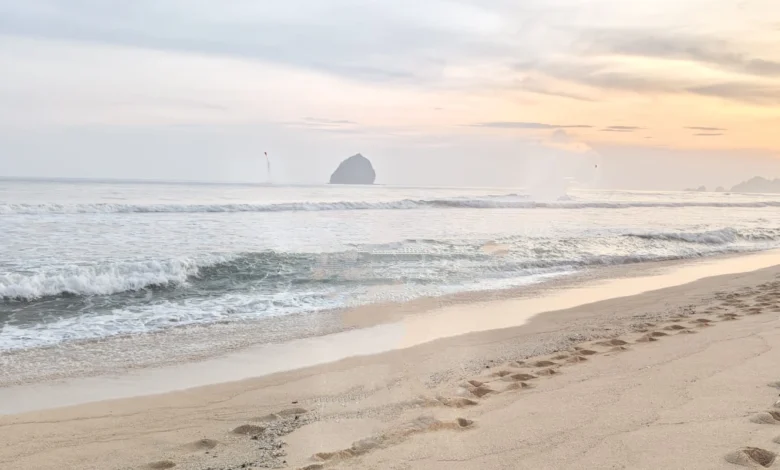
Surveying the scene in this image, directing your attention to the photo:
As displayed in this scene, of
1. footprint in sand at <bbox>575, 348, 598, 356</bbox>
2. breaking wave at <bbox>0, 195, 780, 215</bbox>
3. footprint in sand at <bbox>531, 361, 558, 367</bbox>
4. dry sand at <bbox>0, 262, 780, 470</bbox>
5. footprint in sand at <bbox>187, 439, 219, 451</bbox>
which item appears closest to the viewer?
dry sand at <bbox>0, 262, 780, 470</bbox>

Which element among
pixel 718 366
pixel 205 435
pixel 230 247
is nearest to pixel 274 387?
pixel 205 435

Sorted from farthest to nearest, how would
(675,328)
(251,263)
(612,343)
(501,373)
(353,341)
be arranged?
(251,263), (353,341), (675,328), (612,343), (501,373)

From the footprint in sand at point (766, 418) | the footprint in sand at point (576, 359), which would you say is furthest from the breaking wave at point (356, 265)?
the footprint in sand at point (766, 418)

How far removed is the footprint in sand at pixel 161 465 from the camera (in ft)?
11.2

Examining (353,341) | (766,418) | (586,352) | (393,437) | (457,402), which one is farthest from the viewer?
(353,341)

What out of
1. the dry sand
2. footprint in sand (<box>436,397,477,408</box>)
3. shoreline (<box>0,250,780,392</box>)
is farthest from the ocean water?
footprint in sand (<box>436,397,477,408</box>)

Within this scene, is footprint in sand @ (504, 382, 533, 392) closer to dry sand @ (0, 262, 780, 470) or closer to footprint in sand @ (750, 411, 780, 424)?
dry sand @ (0, 262, 780, 470)

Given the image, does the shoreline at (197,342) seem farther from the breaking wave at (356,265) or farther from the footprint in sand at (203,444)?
the breaking wave at (356,265)

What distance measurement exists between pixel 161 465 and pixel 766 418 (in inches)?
144

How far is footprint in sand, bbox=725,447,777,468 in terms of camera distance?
283cm

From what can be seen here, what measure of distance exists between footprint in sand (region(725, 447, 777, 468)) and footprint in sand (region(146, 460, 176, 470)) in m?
3.12

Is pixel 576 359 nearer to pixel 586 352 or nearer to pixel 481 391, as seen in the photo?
pixel 586 352

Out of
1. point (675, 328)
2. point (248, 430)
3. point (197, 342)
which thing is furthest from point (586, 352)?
point (197, 342)

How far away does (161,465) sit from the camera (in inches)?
136
